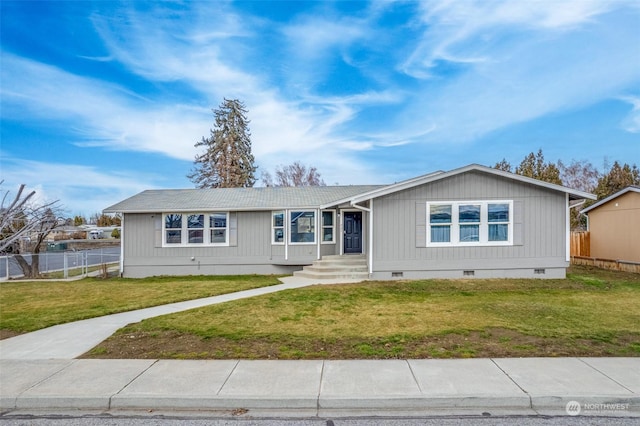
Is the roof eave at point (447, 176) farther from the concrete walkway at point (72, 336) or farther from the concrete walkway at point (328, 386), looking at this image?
the concrete walkway at point (328, 386)

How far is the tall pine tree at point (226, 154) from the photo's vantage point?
36375 millimetres

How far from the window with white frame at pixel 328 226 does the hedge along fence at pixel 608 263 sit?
40.0ft

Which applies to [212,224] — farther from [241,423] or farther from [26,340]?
[241,423]

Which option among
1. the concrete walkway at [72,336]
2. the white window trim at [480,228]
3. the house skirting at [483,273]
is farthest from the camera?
the house skirting at [483,273]

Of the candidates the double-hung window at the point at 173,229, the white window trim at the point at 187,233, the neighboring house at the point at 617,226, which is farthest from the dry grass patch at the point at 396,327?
the double-hung window at the point at 173,229

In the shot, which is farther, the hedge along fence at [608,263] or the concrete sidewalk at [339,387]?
the hedge along fence at [608,263]

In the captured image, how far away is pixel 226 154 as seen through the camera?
1438 inches

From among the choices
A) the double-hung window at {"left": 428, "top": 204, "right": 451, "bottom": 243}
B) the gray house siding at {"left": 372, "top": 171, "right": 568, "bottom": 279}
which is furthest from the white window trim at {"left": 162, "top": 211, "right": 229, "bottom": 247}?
the double-hung window at {"left": 428, "top": 204, "right": 451, "bottom": 243}

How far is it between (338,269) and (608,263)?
12314 mm

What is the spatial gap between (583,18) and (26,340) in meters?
19.5

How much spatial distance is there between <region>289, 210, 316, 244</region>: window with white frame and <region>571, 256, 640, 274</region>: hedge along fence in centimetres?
1299

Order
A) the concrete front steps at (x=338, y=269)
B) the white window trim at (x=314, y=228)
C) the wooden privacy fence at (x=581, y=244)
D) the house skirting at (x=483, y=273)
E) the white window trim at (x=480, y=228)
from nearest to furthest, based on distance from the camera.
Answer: the white window trim at (x=480, y=228), the house skirting at (x=483, y=273), the concrete front steps at (x=338, y=269), the white window trim at (x=314, y=228), the wooden privacy fence at (x=581, y=244)

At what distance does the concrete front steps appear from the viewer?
1275 cm

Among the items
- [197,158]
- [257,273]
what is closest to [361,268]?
[257,273]
